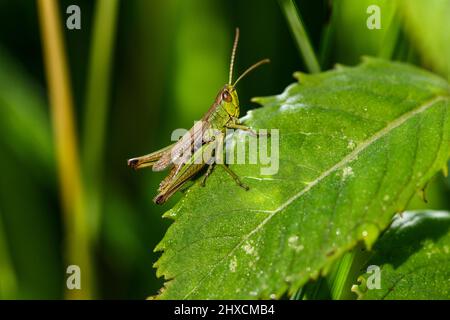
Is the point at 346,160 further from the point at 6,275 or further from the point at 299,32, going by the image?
the point at 6,275

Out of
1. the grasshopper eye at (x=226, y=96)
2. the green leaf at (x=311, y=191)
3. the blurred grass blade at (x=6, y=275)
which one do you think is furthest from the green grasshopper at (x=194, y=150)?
the blurred grass blade at (x=6, y=275)

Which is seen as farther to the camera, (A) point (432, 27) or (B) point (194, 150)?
(B) point (194, 150)

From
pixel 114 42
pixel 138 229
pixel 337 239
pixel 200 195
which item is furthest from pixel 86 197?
pixel 337 239

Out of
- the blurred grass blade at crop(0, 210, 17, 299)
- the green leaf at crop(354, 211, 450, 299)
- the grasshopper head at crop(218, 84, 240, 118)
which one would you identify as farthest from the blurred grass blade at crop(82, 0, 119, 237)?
the green leaf at crop(354, 211, 450, 299)

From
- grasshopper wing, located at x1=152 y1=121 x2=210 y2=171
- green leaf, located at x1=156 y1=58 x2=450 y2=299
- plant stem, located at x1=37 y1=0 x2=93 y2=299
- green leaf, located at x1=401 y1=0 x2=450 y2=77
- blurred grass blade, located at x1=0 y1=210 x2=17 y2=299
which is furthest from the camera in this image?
blurred grass blade, located at x1=0 y1=210 x2=17 y2=299

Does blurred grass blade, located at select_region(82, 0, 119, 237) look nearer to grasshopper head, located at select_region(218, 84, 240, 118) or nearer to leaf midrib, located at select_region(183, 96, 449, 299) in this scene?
grasshopper head, located at select_region(218, 84, 240, 118)

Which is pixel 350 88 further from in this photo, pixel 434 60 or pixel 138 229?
pixel 138 229

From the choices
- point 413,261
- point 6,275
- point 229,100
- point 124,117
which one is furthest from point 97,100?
point 413,261
